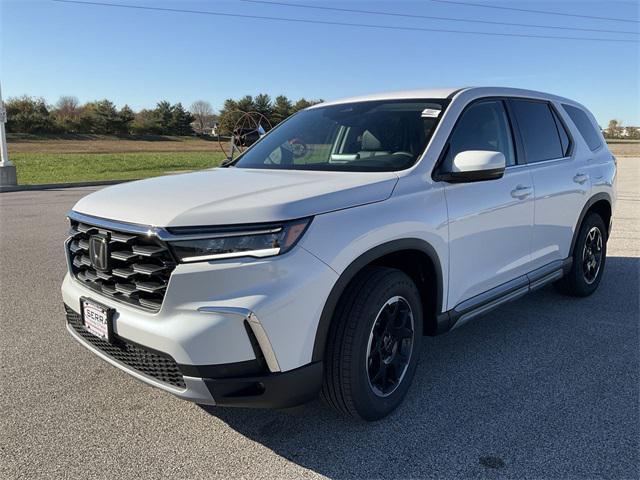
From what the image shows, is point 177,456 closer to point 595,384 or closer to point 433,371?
point 433,371

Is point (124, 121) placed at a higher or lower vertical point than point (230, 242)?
higher

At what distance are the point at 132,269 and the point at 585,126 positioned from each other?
14.5 feet

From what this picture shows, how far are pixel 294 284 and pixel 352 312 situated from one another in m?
0.43

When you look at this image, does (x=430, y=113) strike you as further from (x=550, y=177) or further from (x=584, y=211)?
(x=584, y=211)

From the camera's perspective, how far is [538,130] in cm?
435

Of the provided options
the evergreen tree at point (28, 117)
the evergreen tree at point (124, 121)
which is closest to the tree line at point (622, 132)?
the evergreen tree at point (124, 121)

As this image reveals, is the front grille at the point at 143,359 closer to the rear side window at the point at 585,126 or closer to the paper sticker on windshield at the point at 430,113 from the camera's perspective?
the paper sticker on windshield at the point at 430,113

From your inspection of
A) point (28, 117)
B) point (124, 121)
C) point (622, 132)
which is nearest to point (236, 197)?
point (28, 117)

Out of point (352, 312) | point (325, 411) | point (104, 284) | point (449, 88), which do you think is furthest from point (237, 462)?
point (449, 88)

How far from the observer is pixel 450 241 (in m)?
3.19

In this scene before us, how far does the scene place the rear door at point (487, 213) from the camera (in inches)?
129

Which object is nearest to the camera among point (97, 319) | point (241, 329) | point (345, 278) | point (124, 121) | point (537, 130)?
point (241, 329)

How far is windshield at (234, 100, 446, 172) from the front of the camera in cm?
334

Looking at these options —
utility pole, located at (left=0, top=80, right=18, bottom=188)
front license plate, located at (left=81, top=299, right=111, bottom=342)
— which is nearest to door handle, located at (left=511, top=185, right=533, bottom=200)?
front license plate, located at (left=81, top=299, right=111, bottom=342)
